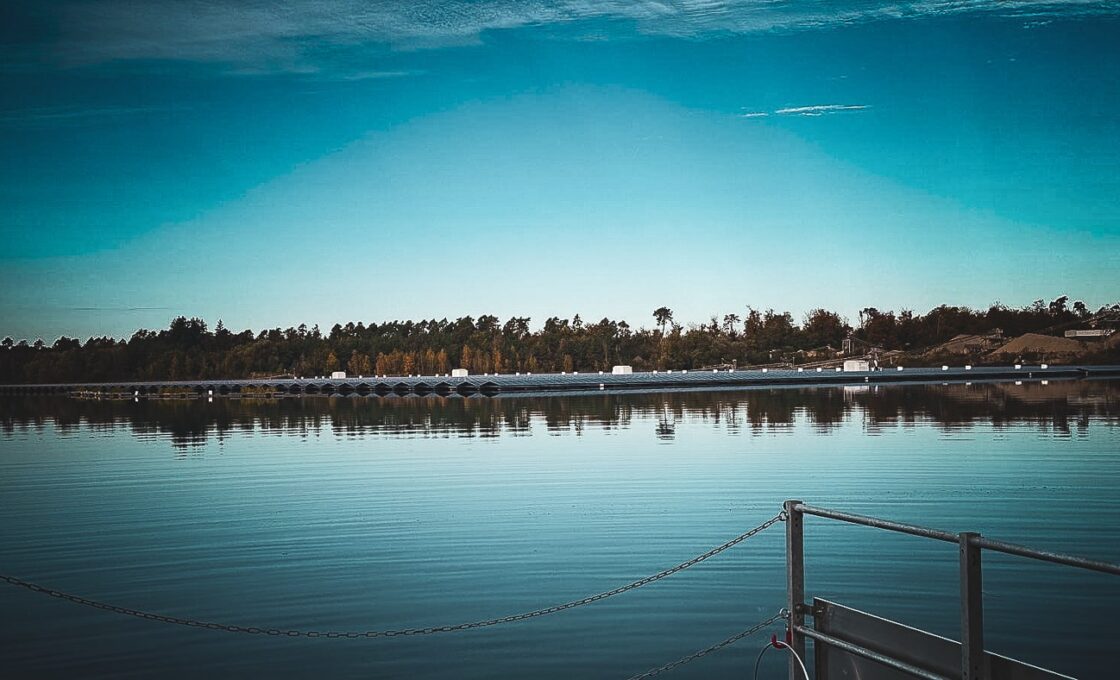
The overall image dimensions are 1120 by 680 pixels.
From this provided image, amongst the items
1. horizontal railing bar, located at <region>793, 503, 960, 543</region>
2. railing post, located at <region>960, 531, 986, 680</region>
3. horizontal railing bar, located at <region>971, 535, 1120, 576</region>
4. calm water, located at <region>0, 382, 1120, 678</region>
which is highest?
horizontal railing bar, located at <region>971, 535, 1120, 576</region>

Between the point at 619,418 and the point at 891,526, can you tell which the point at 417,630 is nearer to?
the point at 891,526

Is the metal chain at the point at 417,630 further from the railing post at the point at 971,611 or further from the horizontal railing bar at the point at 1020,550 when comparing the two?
the railing post at the point at 971,611

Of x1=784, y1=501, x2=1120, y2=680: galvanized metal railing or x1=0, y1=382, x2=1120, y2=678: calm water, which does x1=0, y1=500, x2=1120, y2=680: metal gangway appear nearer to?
x1=784, y1=501, x2=1120, y2=680: galvanized metal railing

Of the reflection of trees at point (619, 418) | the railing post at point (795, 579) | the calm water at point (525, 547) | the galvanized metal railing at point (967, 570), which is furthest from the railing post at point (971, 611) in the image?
the reflection of trees at point (619, 418)

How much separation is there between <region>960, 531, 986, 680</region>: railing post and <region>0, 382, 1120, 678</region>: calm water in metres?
4.11

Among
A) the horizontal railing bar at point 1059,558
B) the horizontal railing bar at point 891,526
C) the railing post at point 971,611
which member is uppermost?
the horizontal railing bar at point 1059,558

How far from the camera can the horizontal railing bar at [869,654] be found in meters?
7.00

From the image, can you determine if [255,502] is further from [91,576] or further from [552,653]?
[552,653]

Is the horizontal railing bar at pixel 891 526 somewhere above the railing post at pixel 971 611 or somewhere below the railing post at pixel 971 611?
above

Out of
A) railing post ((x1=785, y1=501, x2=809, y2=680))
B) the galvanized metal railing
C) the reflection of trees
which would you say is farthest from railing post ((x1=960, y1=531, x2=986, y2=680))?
the reflection of trees

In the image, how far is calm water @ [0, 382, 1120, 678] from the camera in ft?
37.8

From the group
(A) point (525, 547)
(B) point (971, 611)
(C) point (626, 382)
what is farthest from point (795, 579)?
(C) point (626, 382)

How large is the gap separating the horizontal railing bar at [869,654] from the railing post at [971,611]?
0.26m

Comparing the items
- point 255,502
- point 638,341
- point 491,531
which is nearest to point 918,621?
point 491,531
